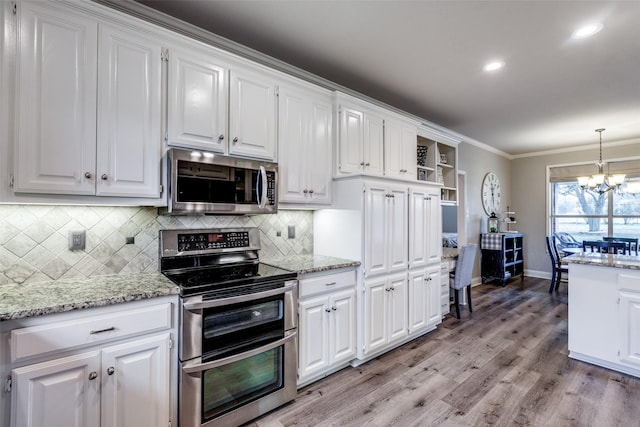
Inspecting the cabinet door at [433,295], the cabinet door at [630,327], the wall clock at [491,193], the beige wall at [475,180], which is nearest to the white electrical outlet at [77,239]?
the cabinet door at [433,295]

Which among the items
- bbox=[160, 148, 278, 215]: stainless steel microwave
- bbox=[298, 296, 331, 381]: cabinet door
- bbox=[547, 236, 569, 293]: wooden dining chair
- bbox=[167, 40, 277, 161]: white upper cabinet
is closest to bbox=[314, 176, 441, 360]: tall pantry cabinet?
bbox=[298, 296, 331, 381]: cabinet door

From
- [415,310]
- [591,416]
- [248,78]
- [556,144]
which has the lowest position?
[591,416]

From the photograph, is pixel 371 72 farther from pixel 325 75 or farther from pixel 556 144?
pixel 556 144

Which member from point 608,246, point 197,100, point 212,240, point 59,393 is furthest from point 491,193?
point 59,393

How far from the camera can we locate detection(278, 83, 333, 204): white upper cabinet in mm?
2580

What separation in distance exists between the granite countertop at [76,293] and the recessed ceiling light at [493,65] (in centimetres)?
321

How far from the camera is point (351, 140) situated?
3016 mm

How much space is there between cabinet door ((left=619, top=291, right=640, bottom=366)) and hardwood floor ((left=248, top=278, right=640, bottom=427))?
Result: 0.19 metres

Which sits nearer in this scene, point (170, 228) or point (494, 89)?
point (170, 228)

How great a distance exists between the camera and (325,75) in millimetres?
3174

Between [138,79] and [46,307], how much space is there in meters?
1.33

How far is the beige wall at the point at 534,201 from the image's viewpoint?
647cm

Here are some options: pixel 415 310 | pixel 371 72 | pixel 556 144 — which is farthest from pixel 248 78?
pixel 556 144

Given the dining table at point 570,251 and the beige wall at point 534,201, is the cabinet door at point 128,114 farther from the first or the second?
the beige wall at point 534,201
